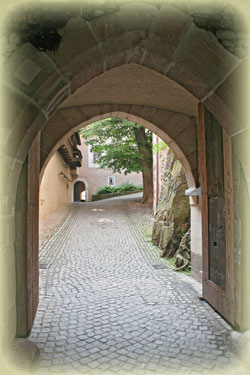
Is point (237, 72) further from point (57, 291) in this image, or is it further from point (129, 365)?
point (57, 291)

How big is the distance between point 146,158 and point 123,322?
439 inches

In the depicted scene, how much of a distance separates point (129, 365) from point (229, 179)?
86.8 inches

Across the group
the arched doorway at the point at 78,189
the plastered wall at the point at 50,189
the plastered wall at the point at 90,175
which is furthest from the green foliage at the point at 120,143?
the arched doorway at the point at 78,189

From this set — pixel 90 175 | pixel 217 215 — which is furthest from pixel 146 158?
pixel 90 175

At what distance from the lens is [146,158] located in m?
14.2

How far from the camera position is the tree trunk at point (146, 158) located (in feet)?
45.1

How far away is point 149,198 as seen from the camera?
15219 mm

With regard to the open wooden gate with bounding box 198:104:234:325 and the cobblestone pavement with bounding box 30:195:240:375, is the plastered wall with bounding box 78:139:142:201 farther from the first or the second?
the open wooden gate with bounding box 198:104:234:325

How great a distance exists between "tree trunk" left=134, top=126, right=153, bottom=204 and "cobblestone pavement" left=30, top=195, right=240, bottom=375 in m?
7.56

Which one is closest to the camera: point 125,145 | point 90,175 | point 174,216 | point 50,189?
point 174,216

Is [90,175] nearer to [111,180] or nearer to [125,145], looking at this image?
[111,180]

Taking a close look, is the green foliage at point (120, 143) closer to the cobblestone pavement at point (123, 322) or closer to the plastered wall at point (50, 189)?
the plastered wall at point (50, 189)

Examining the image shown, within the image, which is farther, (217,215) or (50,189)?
(50,189)

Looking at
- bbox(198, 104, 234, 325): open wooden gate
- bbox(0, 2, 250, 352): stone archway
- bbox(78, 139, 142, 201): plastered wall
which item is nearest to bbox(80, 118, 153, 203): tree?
bbox(198, 104, 234, 325): open wooden gate
